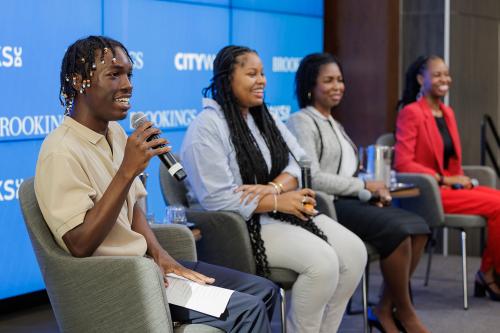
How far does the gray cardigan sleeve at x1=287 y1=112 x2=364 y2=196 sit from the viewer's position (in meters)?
4.73

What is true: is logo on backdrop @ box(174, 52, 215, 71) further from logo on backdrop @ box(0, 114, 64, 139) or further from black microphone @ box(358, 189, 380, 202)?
black microphone @ box(358, 189, 380, 202)

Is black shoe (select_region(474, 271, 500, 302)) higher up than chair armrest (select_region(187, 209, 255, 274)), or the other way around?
chair armrest (select_region(187, 209, 255, 274))

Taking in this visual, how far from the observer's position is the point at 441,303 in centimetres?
548

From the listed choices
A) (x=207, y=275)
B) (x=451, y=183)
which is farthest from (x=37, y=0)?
(x=451, y=183)

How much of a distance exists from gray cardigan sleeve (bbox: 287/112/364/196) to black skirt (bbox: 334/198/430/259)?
10 centimetres

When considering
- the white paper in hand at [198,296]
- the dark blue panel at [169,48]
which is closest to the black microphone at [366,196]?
the dark blue panel at [169,48]

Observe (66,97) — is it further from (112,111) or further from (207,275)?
(207,275)

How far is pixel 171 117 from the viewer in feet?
19.1

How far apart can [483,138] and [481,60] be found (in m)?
0.83

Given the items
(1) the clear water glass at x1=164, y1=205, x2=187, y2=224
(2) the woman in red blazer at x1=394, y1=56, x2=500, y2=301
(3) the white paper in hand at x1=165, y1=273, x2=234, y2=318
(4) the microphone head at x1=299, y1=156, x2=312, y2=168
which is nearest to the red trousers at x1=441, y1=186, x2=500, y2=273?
(2) the woman in red blazer at x1=394, y1=56, x2=500, y2=301

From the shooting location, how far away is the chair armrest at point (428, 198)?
5.39 m

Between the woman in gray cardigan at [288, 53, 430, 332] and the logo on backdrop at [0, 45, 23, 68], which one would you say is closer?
the woman in gray cardigan at [288, 53, 430, 332]

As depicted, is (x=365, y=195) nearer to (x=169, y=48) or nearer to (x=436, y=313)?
(x=436, y=313)

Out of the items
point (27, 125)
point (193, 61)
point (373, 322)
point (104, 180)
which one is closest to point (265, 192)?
point (373, 322)
